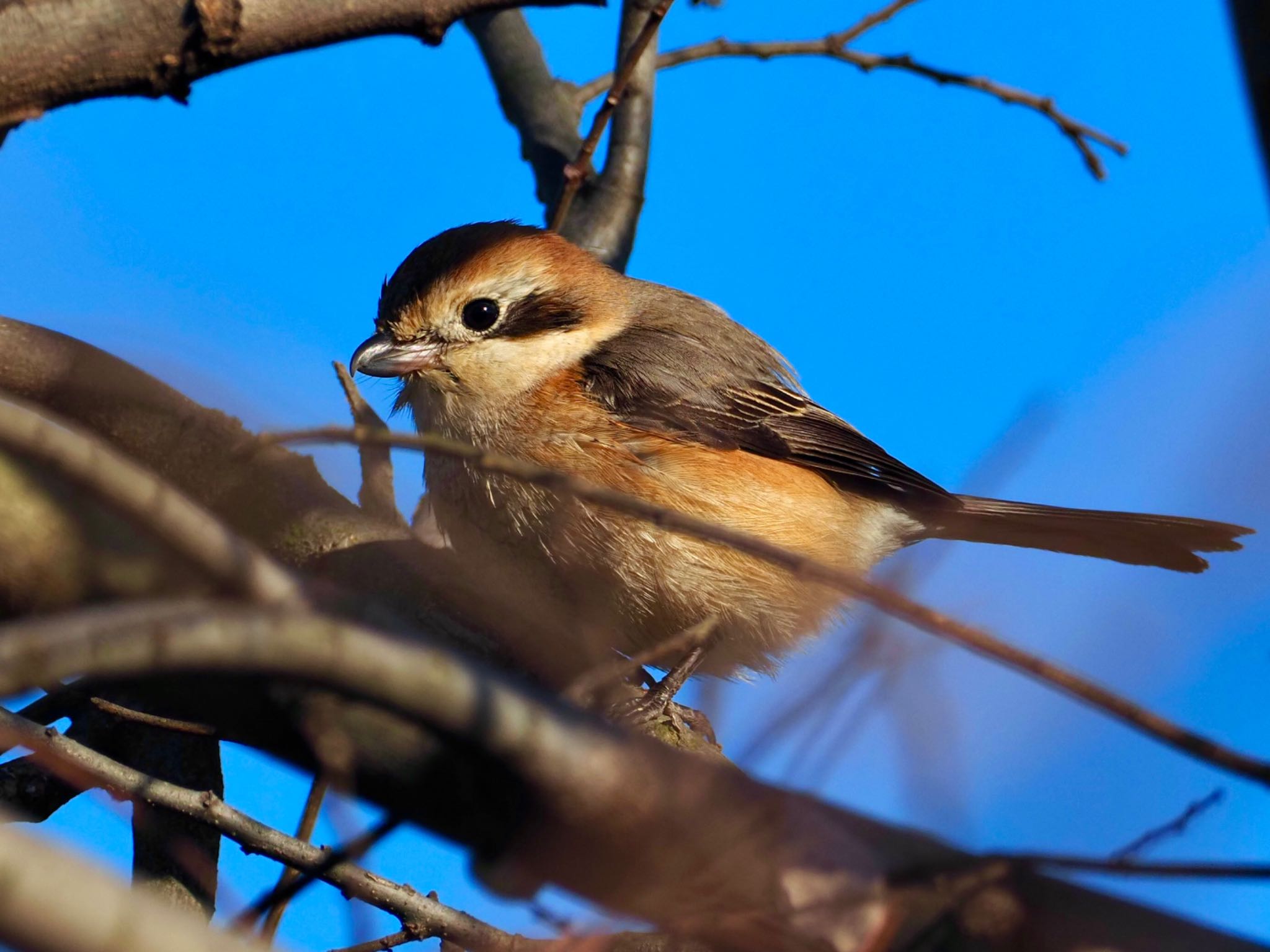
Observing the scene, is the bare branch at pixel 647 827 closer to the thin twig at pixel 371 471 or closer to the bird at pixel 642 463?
the bird at pixel 642 463

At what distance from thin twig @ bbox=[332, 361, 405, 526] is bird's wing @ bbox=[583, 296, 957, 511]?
80 centimetres

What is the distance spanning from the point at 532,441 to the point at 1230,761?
2971 millimetres

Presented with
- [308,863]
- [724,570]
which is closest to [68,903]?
[308,863]

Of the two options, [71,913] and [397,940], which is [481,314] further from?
[71,913]

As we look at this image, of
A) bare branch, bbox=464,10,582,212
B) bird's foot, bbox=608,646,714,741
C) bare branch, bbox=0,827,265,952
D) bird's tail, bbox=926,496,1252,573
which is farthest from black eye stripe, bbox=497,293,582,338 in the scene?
bare branch, bbox=0,827,265,952

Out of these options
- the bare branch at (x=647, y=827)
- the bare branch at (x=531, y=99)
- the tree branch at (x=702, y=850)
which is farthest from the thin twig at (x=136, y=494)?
the bare branch at (x=531, y=99)

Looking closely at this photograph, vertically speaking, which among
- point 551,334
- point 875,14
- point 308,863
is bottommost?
point 308,863

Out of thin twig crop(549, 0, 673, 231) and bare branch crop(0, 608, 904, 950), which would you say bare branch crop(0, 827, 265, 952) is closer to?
bare branch crop(0, 608, 904, 950)

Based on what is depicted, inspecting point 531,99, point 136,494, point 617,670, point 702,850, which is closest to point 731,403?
point 531,99

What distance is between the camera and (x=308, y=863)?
2.59 meters

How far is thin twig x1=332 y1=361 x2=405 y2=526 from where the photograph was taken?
13.9 feet

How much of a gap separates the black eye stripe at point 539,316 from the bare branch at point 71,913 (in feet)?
11.6

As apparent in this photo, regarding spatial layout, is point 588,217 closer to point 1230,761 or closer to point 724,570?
point 724,570

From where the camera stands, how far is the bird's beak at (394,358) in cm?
435
